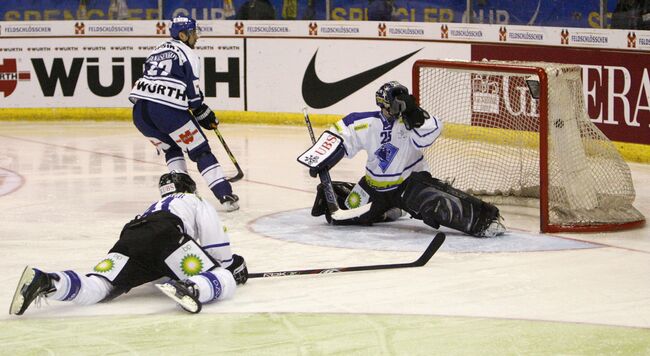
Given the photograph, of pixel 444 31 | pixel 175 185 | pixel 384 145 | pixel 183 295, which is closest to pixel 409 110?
pixel 384 145

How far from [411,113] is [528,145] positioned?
5.26 feet

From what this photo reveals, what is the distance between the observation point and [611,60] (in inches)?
401

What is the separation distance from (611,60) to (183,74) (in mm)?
3810

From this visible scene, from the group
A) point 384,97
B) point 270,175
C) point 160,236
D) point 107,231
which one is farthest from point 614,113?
point 160,236

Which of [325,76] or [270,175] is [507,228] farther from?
[325,76]

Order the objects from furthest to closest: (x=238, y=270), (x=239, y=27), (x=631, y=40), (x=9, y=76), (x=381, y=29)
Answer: (x=9, y=76) < (x=239, y=27) < (x=381, y=29) < (x=631, y=40) < (x=238, y=270)

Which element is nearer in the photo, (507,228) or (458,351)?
(458,351)

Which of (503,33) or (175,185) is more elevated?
(503,33)

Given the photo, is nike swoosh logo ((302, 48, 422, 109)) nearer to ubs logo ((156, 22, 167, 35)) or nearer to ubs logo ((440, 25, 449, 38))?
ubs logo ((440, 25, 449, 38))

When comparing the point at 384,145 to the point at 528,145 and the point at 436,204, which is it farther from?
the point at 528,145

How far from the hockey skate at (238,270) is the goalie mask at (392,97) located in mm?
1726

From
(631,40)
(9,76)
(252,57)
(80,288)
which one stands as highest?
(631,40)

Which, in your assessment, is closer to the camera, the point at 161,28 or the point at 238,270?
the point at 238,270

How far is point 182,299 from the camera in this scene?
534 centimetres
